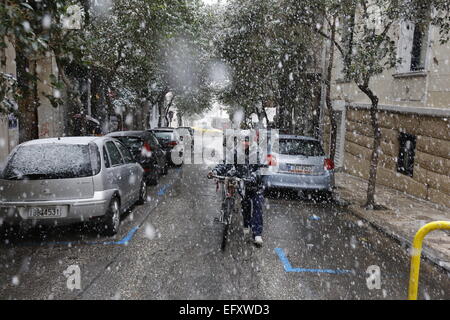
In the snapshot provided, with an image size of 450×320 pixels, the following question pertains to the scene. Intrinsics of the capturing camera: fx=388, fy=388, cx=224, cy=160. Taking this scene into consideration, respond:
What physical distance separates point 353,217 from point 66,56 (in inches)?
255

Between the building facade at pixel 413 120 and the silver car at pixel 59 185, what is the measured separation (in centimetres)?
718

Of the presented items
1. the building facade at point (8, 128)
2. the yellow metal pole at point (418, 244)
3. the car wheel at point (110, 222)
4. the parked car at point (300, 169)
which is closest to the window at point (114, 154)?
the car wheel at point (110, 222)

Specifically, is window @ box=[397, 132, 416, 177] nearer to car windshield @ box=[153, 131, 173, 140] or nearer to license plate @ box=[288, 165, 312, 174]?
license plate @ box=[288, 165, 312, 174]

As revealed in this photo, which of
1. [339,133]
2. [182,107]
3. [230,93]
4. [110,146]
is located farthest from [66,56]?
[182,107]

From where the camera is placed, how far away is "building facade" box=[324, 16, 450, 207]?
9.81 metres

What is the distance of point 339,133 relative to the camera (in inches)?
685

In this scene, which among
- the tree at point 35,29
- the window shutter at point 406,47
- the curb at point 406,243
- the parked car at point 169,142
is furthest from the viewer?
the parked car at point 169,142

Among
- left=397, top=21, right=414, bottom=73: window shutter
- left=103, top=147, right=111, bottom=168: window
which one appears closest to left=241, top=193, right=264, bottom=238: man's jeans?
left=103, top=147, right=111, bottom=168: window

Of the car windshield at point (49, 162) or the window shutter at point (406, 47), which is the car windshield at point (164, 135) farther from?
the car windshield at point (49, 162)

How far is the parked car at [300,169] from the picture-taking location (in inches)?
369

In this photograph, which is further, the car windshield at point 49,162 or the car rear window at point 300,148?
the car rear window at point 300,148

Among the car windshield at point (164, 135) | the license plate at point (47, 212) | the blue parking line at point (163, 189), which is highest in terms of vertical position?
the car windshield at point (164, 135)

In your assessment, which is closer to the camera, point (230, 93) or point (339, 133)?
point (339, 133)
